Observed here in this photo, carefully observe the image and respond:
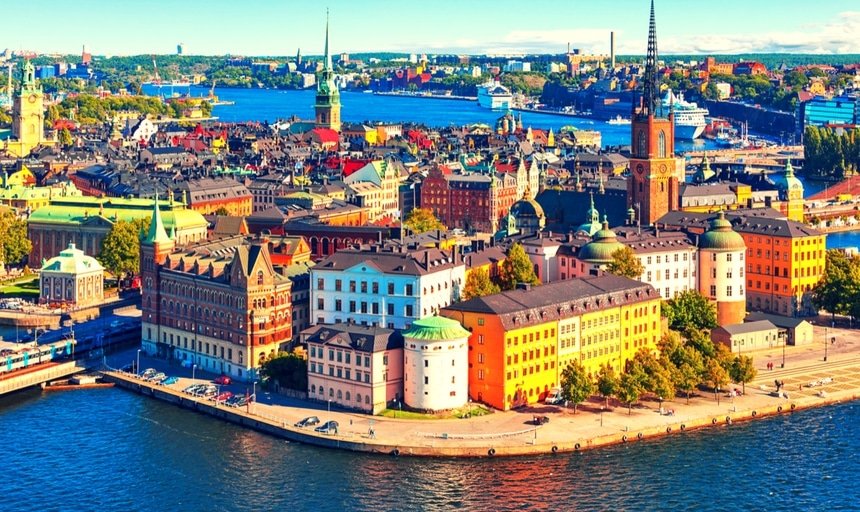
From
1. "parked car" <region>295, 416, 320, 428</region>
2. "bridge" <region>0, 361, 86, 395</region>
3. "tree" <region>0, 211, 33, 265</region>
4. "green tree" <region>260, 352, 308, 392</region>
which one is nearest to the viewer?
"parked car" <region>295, 416, 320, 428</region>

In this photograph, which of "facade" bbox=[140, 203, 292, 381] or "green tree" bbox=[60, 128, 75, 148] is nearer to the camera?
"facade" bbox=[140, 203, 292, 381]

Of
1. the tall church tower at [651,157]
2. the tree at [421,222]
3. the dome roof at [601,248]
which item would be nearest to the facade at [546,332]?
the dome roof at [601,248]

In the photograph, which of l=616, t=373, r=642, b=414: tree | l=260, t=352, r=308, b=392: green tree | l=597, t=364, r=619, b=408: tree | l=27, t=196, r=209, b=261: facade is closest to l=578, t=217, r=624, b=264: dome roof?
l=597, t=364, r=619, b=408: tree

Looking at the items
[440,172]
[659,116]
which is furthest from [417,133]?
[659,116]

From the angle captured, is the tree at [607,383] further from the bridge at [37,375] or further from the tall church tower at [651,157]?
the tall church tower at [651,157]

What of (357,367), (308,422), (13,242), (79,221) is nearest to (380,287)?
(357,367)

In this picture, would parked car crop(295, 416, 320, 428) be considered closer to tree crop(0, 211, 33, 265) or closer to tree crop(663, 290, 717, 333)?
tree crop(663, 290, 717, 333)

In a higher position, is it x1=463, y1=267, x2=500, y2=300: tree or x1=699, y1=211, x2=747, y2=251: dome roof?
x1=699, y1=211, x2=747, y2=251: dome roof

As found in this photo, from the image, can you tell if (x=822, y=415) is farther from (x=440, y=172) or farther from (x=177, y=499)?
(x=440, y=172)

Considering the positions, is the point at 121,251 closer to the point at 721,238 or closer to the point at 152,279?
the point at 152,279
